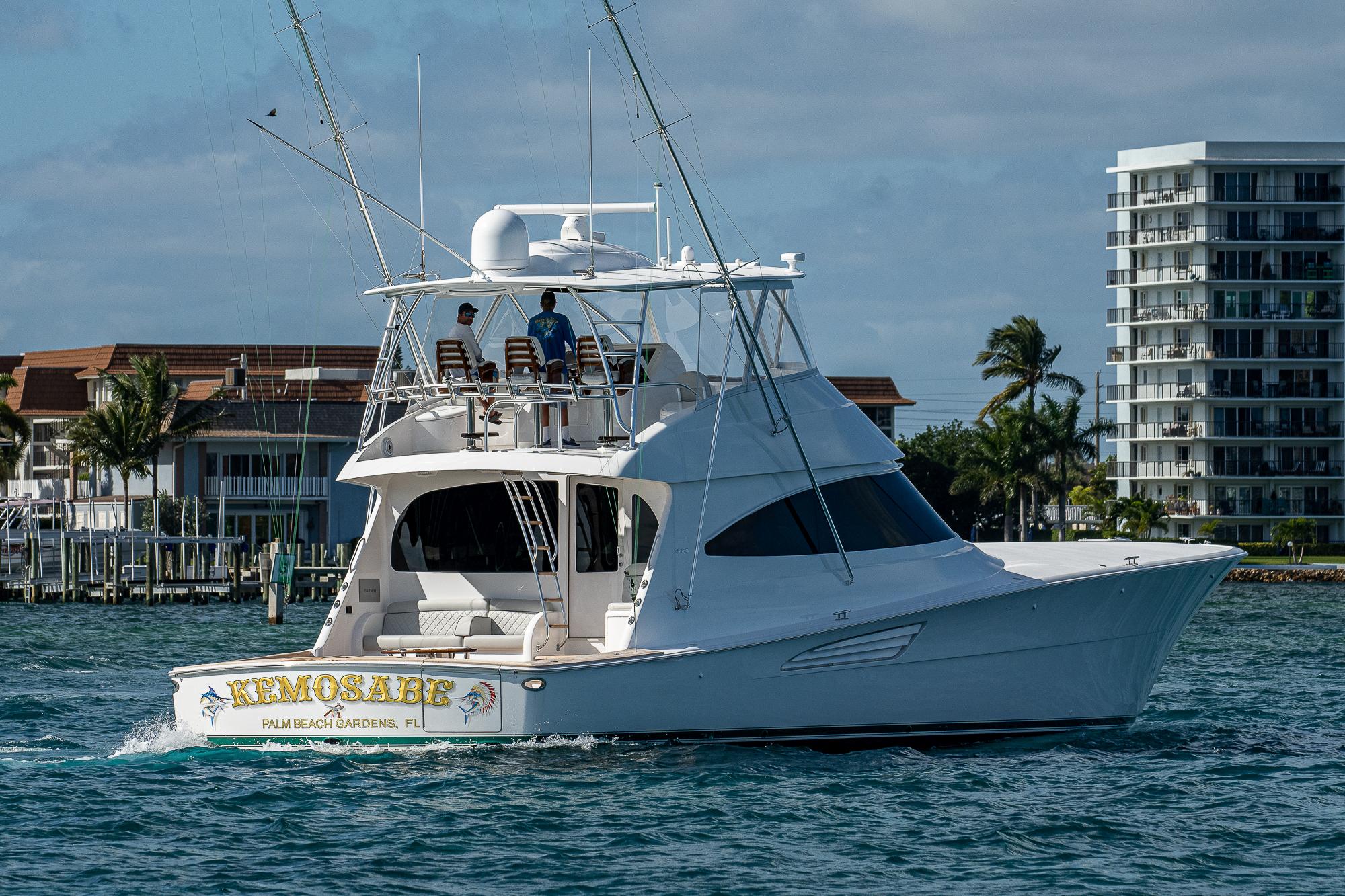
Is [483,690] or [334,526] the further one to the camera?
[334,526]

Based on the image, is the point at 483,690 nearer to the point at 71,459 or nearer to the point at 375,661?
the point at 375,661

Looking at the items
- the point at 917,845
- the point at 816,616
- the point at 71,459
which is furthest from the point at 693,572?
the point at 71,459

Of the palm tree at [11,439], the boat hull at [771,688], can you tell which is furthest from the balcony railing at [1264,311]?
the boat hull at [771,688]

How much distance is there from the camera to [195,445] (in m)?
69.4

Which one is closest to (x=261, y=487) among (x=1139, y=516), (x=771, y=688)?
(x=1139, y=516)

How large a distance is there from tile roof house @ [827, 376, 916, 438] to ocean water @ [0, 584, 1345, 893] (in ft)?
242

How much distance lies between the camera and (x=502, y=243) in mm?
16953

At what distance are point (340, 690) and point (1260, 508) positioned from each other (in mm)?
74423

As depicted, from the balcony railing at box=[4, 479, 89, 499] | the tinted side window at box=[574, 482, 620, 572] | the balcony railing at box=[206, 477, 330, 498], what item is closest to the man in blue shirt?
the tinted side window at box=[574, 482, 620, 572]

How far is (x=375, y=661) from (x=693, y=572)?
2.84 meters

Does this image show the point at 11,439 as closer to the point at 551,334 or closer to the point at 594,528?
the point at 594,528

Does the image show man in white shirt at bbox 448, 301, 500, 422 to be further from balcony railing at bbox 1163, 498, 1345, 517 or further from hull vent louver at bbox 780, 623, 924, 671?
balcony railing at bbox 1163, 498, 1345, 517

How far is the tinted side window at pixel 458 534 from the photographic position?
1773cm

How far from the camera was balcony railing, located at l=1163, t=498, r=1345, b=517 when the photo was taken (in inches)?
3295
